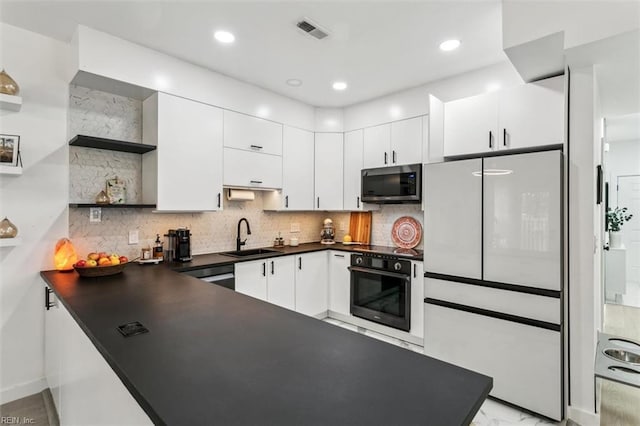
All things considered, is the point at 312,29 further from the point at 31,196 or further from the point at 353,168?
the point at 31,196

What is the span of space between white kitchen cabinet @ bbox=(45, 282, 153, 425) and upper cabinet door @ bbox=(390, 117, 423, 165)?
320cm

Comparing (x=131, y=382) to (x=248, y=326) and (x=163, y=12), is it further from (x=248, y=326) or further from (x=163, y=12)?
(x=163, y=12)

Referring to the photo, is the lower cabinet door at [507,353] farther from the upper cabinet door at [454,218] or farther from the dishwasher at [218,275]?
the dishwasher at [218,275]

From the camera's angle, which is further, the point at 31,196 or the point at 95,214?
the point at 95,214

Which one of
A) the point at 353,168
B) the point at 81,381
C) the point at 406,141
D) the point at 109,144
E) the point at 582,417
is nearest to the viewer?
the point at 81,381

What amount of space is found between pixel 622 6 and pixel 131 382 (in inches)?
112

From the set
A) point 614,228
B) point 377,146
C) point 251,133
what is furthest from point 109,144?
point 614,228

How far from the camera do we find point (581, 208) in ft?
7.29

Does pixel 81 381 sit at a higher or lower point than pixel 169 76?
lower

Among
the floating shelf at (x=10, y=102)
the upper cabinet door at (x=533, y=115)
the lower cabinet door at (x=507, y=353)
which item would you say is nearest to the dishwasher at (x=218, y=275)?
the floating shelf at (x=10, y=102)

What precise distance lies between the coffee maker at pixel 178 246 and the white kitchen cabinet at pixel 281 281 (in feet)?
2.63

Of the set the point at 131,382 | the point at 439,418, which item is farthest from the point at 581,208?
the point at 131,382

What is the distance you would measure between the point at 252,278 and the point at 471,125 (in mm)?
2418

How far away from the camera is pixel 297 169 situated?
410 centimetres
